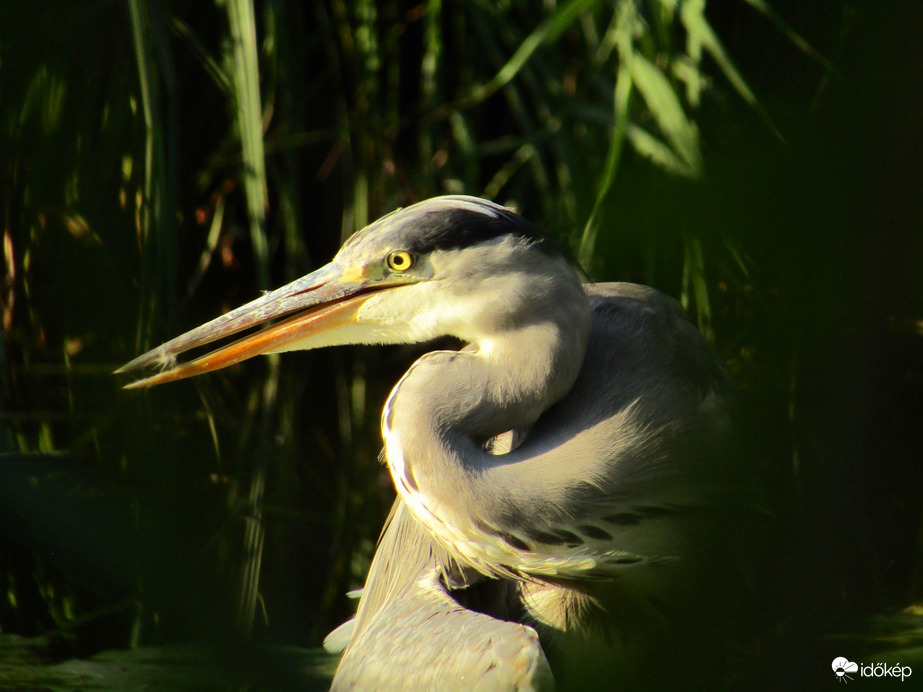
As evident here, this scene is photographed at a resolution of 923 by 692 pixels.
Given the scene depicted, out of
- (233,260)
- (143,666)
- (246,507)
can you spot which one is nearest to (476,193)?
(233,260)

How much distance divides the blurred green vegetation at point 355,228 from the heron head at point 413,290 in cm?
10

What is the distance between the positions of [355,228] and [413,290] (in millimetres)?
861

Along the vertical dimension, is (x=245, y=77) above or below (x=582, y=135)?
above

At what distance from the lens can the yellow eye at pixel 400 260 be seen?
1.11 meters

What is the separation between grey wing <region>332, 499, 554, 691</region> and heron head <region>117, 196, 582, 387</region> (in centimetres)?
35

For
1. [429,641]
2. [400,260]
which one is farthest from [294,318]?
[429,641]

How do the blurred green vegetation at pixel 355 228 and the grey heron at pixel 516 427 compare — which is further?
the grey heron at pixel 516 427

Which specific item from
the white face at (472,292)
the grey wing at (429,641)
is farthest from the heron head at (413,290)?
the grey wing at (429,641)

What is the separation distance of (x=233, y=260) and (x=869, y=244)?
2050mm

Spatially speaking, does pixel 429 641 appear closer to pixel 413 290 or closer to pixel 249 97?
pixel 413 290

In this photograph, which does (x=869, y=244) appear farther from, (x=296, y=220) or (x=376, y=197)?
(x=376, y=197)

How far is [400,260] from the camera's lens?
1.12 meters

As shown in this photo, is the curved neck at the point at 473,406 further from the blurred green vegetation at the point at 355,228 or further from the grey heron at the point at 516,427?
the blurred green vegetation at the point at 355,228

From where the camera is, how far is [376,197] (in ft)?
6.48
